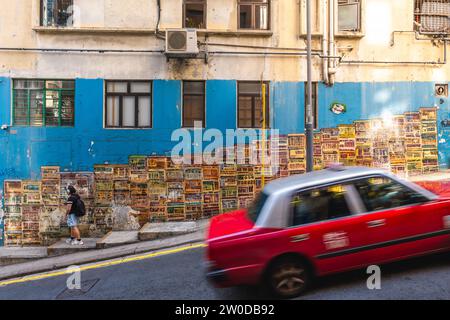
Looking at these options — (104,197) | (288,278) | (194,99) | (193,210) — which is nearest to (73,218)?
(104,197)

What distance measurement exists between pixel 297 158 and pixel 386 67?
4049mm

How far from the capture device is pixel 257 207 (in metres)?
5.56

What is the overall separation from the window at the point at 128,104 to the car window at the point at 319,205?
306 inches

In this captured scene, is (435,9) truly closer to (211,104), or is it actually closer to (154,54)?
(211,104)

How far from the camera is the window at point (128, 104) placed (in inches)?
472

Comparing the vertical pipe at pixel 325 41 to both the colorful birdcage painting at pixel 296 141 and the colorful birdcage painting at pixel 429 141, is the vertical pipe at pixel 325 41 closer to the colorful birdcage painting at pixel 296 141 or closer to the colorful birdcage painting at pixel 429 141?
the colorful birdcage painting at pixel 296 141

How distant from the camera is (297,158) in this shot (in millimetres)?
12070

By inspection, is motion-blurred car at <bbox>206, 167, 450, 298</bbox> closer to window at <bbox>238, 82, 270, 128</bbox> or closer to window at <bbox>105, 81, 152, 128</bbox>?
window at <bbox>238, 82, 270, 128</bbox>

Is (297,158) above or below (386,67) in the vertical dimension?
below

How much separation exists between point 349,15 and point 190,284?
33.2 feet

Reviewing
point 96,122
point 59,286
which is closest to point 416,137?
Answer: point 96,122

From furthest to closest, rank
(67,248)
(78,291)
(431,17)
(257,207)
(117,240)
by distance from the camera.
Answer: (431,17) < (67,248) < (117,240) < (78,291) < (257,207)

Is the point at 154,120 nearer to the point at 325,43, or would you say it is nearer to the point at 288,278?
the point at 325,43

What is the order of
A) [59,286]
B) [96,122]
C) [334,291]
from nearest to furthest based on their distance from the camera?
[334,291] → [59,286] → [96,122]
